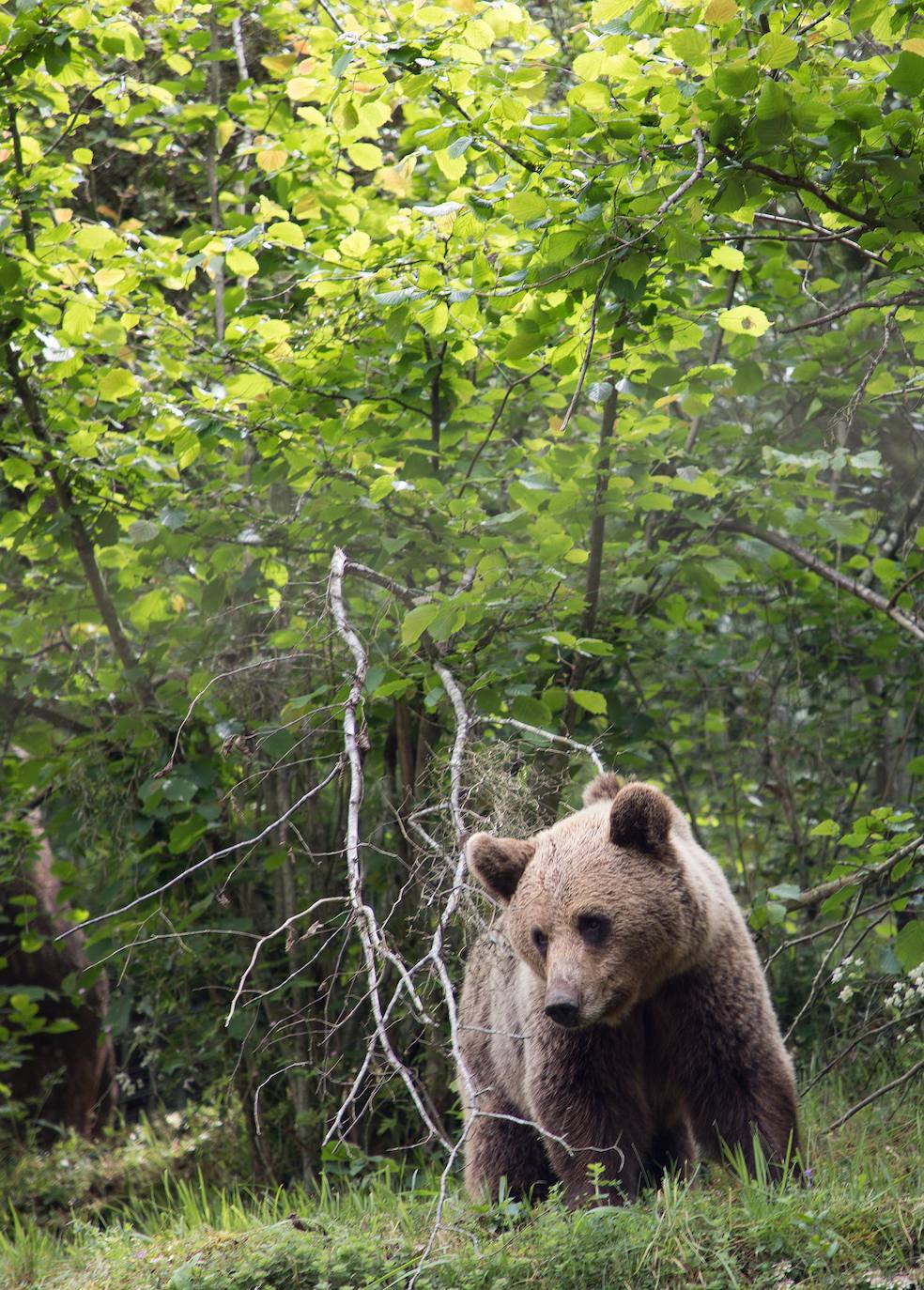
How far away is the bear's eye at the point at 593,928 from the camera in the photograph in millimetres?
4195

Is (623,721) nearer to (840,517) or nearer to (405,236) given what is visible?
(840,517)

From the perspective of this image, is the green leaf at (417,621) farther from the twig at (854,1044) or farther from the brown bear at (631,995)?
the twig at (854,1044)

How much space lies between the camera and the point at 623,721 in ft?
22.3

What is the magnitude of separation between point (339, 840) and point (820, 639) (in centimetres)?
315

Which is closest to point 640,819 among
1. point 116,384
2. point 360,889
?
point 360,889

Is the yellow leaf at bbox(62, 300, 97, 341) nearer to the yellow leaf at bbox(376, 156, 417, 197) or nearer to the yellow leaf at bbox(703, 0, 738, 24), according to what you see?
the yellow leaf at bbox(376, 156, 417, 197)

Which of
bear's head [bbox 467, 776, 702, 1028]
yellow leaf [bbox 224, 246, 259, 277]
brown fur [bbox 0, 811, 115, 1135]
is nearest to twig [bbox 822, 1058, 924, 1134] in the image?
bear's head [bbox 467, 776, 702, 1028]

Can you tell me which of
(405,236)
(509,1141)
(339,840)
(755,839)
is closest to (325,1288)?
(509,1141)

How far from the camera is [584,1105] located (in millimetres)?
4430

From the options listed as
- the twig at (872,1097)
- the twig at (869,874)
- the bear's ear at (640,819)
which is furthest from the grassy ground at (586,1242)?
the bear's ear at (640,819)

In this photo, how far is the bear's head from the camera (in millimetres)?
4184

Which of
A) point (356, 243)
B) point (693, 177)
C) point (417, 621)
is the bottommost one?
point (417, 621)

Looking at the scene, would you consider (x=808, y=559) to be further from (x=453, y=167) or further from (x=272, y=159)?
(x=272, y=159)

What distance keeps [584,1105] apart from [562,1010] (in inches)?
25.2
